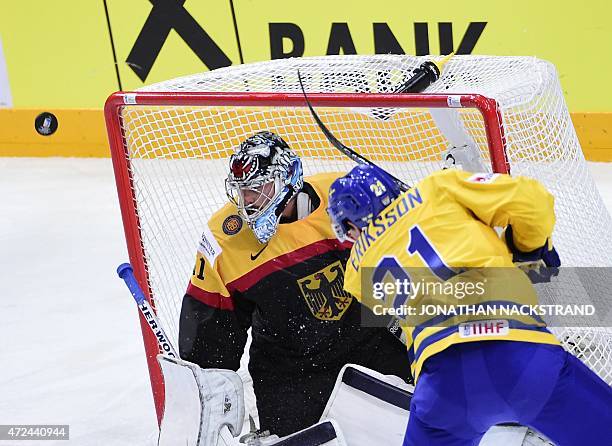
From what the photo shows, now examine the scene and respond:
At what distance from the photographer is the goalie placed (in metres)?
2.51

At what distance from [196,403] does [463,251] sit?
883mm

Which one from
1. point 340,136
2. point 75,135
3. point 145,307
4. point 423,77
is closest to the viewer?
point 145,307

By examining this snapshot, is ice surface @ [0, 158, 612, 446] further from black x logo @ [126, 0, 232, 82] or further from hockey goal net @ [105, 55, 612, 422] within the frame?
black x logo @ [126, 0, 232, 82]

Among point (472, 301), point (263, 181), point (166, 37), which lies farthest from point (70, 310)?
point (472, 301)

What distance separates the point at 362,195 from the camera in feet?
6.24

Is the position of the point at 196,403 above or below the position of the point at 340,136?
below

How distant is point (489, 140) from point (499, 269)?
379 millimetres

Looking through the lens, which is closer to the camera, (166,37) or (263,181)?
(263,181)

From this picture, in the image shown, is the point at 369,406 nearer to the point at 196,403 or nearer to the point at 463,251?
the point at 196,403

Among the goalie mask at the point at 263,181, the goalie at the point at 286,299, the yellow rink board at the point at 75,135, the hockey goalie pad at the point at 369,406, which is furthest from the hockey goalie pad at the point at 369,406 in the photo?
the yellow rink board at the point at 75,135

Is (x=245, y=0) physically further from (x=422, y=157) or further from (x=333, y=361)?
(x=333, y=361)

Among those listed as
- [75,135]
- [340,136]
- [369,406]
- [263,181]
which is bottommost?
[75,135]

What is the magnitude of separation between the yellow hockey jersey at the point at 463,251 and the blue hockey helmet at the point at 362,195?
0.02 meters

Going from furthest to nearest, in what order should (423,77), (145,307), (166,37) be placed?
(166,37)
(423,77)
(145,307)
